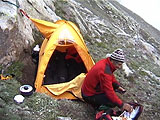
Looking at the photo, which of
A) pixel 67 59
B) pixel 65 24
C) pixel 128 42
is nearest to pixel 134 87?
pixel 67 59

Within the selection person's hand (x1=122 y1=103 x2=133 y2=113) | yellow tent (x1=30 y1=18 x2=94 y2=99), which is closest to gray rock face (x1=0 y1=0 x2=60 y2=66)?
yellow tent (x1=30 y1=18 x2=94 y2=99)

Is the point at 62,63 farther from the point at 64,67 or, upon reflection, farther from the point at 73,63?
the point at 73,63

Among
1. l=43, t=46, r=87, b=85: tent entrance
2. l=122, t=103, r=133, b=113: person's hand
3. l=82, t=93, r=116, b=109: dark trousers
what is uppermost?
l=122, t=103, r=133, b=113: person's hand

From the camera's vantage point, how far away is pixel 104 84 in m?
5.62

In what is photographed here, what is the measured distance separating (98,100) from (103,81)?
63 centimetres

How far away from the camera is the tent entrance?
8.32 meters

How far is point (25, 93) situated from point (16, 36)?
261 centimetres

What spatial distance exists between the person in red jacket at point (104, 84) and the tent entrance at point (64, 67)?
7.30 feet

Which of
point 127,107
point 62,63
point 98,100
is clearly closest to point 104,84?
point 98,100

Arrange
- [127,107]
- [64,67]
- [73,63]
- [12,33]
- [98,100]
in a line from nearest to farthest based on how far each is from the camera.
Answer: [127,107] → [98,100] → [12,33] → [64,67] → [73,63]

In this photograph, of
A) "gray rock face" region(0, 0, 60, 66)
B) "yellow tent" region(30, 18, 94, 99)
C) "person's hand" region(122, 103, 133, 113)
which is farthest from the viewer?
"gray rock face" region(0, 0, 60, 66)

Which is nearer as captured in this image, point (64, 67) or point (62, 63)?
point (64, 67)

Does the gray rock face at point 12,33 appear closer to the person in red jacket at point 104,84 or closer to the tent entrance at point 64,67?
the tent entrance at point 64,67

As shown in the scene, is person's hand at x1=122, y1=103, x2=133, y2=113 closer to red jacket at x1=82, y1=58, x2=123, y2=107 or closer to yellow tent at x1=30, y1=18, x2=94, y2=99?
red jacket at x1=82, y1=58, x2=123, y2=107
